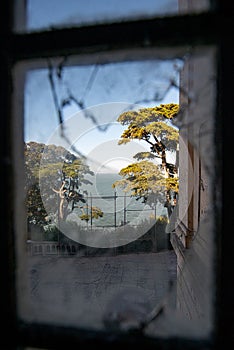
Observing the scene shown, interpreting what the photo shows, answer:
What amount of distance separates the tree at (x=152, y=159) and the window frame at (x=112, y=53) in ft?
14.7

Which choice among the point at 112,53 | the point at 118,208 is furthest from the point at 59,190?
the point at 112,53

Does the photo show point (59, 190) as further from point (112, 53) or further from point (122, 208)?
point (112, 53)

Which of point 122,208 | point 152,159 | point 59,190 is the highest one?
point 152,159

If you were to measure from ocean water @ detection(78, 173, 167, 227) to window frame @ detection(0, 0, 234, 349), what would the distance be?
4.95 m

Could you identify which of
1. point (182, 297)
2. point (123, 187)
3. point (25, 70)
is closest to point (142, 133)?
point (123, 187)

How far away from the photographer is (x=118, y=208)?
20.0ft

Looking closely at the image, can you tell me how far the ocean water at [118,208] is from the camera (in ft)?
18.5

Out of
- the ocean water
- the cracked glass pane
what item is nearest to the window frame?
the cracked glass pane

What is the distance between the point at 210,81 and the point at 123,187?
574 centimetres

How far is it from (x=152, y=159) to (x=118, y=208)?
4.03 feet

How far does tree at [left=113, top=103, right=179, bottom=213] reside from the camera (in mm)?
5211

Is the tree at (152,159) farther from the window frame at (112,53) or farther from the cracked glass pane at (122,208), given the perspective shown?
the window frame at (112,53)
